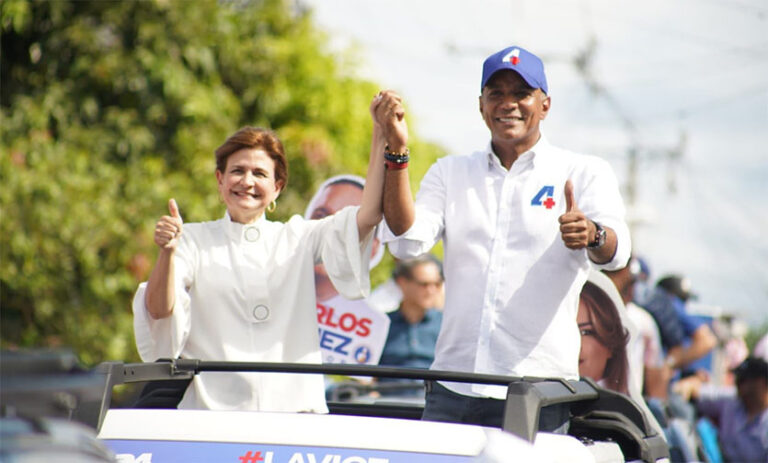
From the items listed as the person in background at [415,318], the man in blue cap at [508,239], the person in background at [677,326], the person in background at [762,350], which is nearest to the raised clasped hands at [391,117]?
the man in blue cap at [508,239]

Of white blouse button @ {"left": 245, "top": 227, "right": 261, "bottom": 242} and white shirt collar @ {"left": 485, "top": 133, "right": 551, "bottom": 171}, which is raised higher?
white shirt collar @ {"left": 485, "top": 133, "right": 551, "bottom": 171}

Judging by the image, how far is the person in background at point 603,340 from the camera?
5.20m

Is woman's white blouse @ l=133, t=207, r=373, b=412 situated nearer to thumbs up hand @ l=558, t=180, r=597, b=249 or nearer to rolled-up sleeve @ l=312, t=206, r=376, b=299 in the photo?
rolled-up sleeve @ l=312, t=206, r=376, b=299

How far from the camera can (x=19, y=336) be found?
33.9 ft

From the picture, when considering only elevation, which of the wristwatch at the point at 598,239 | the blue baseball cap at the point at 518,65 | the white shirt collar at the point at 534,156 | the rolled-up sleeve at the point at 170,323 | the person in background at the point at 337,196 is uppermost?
the person in background at the point at 337,196

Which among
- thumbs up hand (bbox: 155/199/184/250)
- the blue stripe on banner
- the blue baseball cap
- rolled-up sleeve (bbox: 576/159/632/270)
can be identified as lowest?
the blue stripe on banner

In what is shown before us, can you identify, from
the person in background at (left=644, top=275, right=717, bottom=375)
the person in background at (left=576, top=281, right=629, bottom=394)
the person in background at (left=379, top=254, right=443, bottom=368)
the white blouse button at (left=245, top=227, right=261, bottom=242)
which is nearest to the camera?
the white blouse button at (left=245, top=227, right=261, bottom=242)

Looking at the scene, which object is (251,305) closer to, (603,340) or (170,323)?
(170,323)

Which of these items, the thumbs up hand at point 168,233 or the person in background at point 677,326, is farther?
the person in background at point 677,326

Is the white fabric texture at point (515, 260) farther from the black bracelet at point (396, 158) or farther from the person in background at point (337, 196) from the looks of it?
the person in background at point (337, 196)

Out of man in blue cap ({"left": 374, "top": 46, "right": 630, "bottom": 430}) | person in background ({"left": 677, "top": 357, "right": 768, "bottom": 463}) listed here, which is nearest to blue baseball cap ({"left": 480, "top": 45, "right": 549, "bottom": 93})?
man in blue cap ({"left": 374, "top": 46, "right": 630, "bottom": 430})

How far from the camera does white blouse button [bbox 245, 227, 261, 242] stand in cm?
431

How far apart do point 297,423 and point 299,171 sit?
30.9 feet

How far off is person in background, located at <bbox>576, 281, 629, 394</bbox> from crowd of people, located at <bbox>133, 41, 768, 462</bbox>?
3.43 ft
